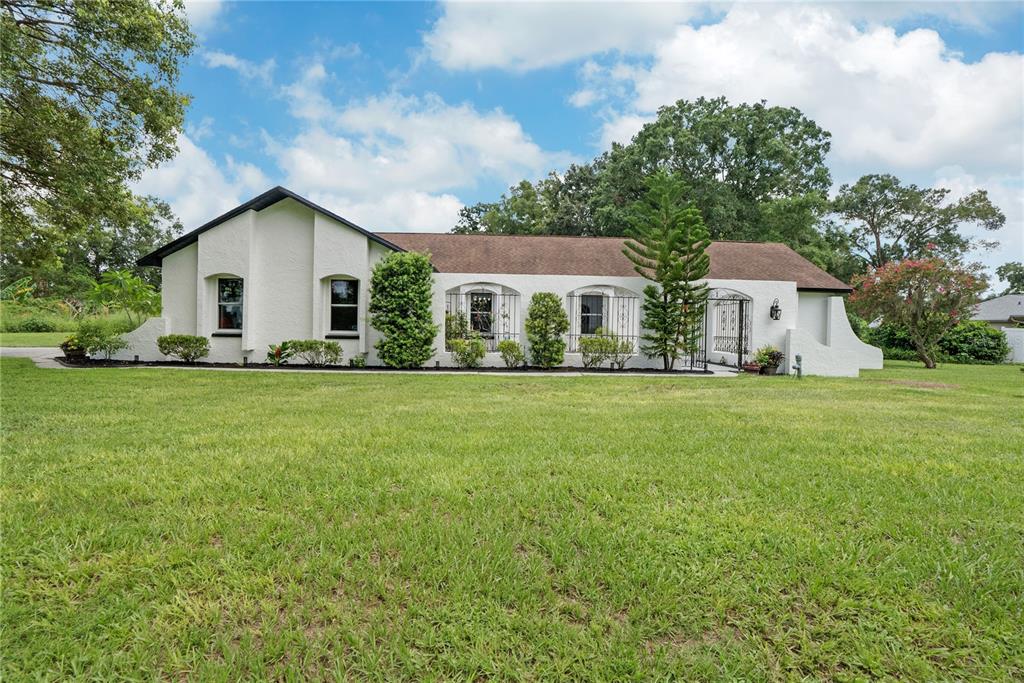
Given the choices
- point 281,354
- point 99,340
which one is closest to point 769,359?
point 281,354

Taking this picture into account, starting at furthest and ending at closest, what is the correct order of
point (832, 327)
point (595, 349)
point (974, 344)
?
point (974, 344) < point (832, 327) < point (595, 349)

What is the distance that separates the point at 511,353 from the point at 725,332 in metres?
8.54

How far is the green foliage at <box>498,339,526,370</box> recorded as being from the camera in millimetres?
14125

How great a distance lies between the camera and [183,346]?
13.5 meters

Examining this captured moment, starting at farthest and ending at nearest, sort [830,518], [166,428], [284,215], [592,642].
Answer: [284,215] → [166,428] → [830,518] → [592,642]

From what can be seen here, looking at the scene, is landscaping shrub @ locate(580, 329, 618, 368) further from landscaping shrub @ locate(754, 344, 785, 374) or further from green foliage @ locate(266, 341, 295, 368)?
green foliage @ locate(266, 341, 295, 368)

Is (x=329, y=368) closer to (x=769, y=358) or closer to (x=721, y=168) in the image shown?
(x=769, y=358)

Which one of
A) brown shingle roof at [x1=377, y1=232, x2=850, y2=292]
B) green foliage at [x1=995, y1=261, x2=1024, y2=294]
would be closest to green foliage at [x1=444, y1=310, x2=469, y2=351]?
brown shingle roof at [x1=377, y1=232, x2=850, y2=292]

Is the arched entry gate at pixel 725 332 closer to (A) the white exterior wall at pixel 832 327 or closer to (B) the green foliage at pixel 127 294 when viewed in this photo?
(A) the white exterior wall at pixel 832 327

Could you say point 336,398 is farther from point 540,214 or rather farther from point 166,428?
point 540,214

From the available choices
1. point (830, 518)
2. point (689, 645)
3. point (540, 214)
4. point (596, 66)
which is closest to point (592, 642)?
point (689, 645)

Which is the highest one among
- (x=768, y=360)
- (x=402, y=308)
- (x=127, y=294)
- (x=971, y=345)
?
(x=127, y=294)

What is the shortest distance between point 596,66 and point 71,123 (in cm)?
1337

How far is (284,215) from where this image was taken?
558 inches
